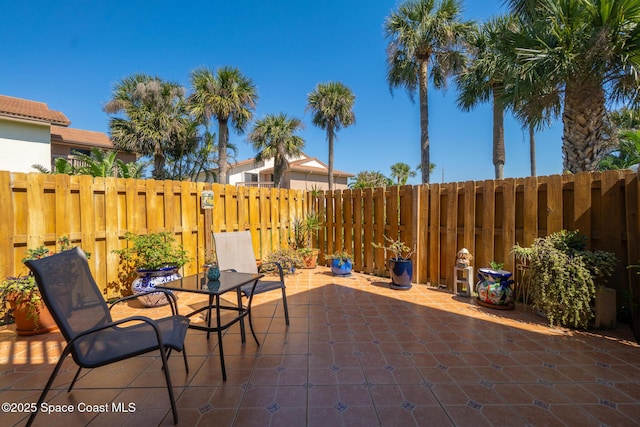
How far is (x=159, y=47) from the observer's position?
344 inches

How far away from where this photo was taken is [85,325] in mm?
1913

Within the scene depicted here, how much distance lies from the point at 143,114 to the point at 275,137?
6.45 m

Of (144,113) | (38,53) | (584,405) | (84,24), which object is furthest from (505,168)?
(144,113)

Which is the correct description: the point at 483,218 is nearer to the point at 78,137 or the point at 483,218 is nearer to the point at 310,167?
the point at 310,167

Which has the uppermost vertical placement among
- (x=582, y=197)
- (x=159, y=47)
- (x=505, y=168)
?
(x=159, y=47)

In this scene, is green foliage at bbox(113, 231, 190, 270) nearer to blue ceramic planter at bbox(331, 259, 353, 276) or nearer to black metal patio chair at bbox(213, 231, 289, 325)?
black metal patio chair at bbox(213, 231, 289, 325)

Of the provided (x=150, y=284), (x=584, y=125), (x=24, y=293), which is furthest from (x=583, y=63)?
(x=24, y=293)

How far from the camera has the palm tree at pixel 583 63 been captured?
388 centimetres

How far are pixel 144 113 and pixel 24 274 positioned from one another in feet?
40.8

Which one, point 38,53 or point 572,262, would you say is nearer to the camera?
point 572,262

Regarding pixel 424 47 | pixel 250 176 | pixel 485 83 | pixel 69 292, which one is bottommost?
pixel 69 292

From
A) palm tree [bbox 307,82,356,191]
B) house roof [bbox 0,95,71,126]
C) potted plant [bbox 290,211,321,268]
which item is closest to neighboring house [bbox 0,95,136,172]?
house roof [bbox 0,95,71,126]

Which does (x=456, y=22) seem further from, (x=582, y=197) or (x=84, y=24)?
(x=84, y=24)

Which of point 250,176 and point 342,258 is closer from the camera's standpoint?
point 342,258
